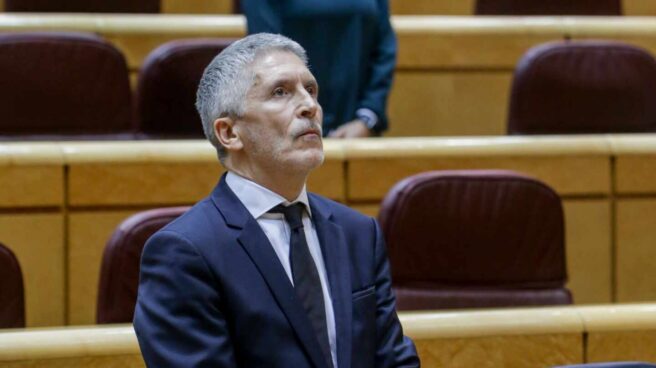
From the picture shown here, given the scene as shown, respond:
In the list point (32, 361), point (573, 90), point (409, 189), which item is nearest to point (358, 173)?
point (409, 189)

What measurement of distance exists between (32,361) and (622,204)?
53 cm

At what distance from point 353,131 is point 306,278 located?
495mm

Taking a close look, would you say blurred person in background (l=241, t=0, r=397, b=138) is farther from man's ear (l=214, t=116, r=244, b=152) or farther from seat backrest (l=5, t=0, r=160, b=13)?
man's ear (l=214, t=116, r=244, b=152)

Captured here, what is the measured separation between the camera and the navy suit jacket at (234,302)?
52 centimetres

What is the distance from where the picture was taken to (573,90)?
1.11 metres

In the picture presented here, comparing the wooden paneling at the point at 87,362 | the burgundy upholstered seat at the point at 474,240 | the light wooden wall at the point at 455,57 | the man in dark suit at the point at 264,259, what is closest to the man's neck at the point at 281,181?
the man in dark suit at the point at 264,259

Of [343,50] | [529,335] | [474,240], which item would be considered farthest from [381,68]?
[529,335]

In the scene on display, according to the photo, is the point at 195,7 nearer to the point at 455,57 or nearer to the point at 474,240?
the point at 455,57

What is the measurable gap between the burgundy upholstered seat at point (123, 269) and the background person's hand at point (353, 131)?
0.30 m

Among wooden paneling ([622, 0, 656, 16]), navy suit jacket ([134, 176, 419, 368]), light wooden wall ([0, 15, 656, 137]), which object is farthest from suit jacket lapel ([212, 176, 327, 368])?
wooden paneling ([622, 0, 656, 16])

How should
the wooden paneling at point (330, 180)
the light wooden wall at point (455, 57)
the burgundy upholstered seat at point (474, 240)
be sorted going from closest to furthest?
the burgundy upholstered seat at point (474, 240), the wooden paneling at point (330, 180), the light wooden wall at point (455, 57)

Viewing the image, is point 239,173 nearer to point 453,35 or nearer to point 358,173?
point 358,173

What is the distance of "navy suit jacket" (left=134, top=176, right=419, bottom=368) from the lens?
0.52 metres

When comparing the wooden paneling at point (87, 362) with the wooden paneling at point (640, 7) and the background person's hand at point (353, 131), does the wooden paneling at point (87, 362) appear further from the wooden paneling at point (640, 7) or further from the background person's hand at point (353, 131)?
the wooden paneling at point (640, 7)
